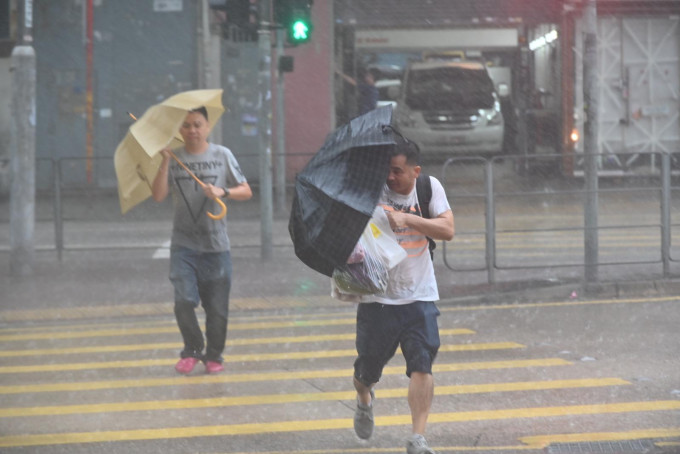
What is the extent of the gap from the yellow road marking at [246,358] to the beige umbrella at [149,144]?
122 cm

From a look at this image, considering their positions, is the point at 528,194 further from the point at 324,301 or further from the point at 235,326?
the point at 235,326

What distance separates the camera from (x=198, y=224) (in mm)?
7777

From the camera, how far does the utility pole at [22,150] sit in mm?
12758

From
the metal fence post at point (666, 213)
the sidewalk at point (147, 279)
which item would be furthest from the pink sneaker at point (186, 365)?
the metal fence post at point (666, 213)

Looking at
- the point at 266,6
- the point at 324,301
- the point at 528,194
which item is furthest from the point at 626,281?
the point at 266,6

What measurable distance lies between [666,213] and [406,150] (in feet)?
24.2

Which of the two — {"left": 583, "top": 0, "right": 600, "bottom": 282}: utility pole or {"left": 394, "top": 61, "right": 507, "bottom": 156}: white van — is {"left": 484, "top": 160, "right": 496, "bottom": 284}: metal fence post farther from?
{"left": 394, "top": 61, "right": 507, "bottom": 156}: white van

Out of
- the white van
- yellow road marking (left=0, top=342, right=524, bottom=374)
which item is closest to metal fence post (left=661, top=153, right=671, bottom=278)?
yellow road marking (left=0, top=342, right=524, bottom=374)

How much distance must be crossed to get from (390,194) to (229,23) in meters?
8.30

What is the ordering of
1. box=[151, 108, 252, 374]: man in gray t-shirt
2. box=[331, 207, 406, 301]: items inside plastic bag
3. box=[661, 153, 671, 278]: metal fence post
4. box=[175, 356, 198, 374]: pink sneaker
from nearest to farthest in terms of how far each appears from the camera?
1. box=[331, 207, 406, 301]: items inside plastic bag
2. box=[151, 108, 252, 374]: man in gray t-shirt
3. box=[175, 356, 198, 374]: pink sneaker
4. box=[661, 153, 671, 278]: metal fence post

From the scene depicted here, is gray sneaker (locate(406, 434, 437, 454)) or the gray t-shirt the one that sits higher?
the gray t-shirt

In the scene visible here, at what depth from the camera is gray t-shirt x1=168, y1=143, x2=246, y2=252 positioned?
7.77 metres

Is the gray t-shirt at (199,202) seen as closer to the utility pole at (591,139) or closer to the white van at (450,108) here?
the utility pole at (591,139)

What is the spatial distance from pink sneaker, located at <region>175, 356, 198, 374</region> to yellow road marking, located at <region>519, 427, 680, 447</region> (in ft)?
8.94
